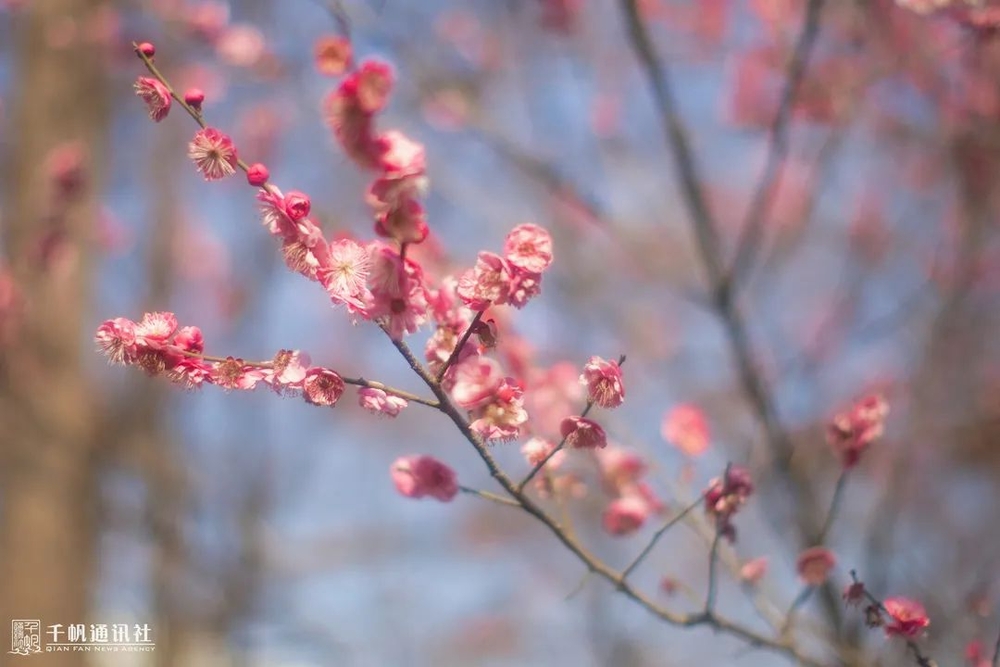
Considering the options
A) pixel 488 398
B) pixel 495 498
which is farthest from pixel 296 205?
pixel 495 498

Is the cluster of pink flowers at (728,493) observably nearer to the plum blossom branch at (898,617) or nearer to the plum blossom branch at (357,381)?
the plum blossom branch at (898,617)

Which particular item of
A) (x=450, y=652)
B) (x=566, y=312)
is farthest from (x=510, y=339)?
(x=450, y=652)

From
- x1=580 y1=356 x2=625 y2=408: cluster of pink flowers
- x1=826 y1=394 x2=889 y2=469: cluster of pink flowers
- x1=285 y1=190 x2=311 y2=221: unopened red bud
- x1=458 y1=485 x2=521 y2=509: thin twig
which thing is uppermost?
x1=285 y1=190 x2=311 y2=221: unopened red bud

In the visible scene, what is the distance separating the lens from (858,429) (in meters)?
1.33

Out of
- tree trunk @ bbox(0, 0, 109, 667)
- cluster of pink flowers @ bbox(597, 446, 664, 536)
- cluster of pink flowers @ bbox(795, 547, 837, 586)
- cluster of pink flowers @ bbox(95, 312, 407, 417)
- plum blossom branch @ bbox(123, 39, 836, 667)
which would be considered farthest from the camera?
tree trunk @ bbox(0, 0, 109, 667)

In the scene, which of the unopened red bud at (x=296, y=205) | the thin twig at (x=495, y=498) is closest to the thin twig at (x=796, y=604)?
the thin twig at (x=495, y=498)

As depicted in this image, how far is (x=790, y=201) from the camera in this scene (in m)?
3.34

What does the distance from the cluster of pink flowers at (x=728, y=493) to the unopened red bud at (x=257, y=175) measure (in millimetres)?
795

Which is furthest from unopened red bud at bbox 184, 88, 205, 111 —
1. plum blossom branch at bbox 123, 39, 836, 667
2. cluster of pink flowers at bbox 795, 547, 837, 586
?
cluster of pink flowers at bbox 795, 547, 837, 586

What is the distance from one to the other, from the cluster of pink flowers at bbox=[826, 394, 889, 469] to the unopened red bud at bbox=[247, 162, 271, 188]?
102 cm

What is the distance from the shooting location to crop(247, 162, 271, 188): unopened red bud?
2.75ft

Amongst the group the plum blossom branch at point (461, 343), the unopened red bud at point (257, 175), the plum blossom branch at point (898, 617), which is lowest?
the plum blossom branch at point (898, 617)

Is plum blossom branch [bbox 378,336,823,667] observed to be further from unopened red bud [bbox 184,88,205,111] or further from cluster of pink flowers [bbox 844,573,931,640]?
unopened red bud [bbox 184,88,205,111]

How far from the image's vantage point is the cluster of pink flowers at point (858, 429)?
4.35 feet
